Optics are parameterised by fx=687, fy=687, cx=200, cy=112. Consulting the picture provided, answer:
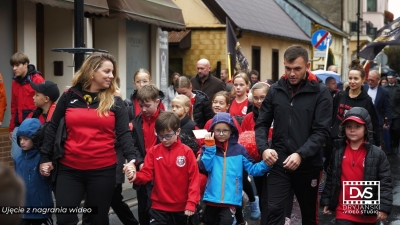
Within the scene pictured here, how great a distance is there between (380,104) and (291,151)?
26.3 ft

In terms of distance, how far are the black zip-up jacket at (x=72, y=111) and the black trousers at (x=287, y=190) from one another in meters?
1.31

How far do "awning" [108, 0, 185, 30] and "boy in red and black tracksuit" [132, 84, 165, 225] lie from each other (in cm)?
633

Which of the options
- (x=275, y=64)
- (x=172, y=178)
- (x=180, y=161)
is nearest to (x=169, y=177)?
(x=172, y=178)

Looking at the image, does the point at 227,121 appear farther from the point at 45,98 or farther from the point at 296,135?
the point at 45,98

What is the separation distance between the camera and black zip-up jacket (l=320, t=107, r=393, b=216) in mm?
5922

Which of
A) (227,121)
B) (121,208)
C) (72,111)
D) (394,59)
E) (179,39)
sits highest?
(394,59)

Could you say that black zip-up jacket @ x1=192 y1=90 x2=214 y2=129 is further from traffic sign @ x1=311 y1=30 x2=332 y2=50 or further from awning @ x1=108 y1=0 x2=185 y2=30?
traffic sign @ x1=311 y1=30 x2=332 y2=50

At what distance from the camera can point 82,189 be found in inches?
230

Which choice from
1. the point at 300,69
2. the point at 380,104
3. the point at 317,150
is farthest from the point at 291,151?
the point at 380,104

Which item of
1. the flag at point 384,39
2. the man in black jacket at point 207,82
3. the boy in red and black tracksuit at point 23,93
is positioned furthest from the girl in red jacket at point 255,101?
the flag at point 384,39

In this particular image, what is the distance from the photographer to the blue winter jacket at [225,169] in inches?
262

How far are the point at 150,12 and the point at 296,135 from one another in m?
8.94

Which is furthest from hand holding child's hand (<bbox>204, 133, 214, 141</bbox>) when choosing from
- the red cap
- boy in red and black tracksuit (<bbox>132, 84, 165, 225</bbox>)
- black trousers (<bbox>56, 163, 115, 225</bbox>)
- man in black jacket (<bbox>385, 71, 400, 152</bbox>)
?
man in black jacket (<bbox>385, 71, 400, 152</bbox>)

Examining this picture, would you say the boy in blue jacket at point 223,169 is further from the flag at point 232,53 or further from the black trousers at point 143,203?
the flag at point 232,53
